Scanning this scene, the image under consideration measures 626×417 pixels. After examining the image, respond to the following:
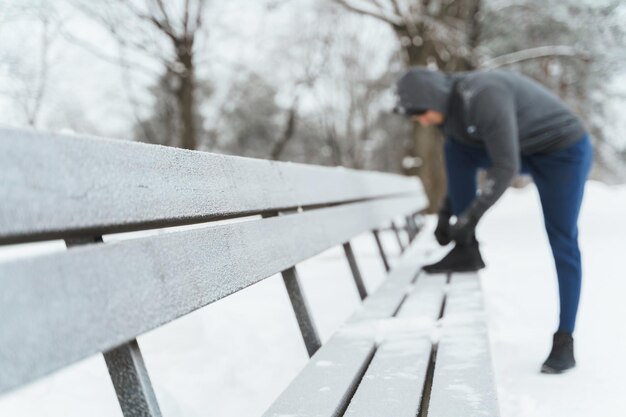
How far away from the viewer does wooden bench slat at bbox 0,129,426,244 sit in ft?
2.85

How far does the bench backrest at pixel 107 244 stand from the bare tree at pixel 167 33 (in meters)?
9.32

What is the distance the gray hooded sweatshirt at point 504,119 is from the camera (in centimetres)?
254

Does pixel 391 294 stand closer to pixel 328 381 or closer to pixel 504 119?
pixel 504 119

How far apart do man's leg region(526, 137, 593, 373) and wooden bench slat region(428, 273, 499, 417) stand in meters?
0.33

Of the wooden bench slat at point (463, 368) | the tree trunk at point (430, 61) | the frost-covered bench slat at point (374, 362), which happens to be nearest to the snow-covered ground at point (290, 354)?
the wooden bench slat at point (463, 368)

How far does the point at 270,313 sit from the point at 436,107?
4.84 ft

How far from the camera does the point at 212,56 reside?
43.7 ft

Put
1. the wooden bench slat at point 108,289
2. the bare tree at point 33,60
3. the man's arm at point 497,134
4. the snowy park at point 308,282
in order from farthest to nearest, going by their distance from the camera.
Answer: the bare tree at point 33,60
the man's arm at point 497,134
the snowy park at point 308,282
the wooden bench slat at point 108,289

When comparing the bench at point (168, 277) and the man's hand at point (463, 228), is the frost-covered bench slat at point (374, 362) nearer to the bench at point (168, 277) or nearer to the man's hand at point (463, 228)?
the bench at point (168, 277)

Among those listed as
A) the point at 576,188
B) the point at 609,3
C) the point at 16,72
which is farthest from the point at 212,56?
the point at 576,188

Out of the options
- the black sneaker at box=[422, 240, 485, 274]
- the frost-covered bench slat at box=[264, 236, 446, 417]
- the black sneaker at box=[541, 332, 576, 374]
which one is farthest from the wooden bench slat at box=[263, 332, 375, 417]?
the black sneaker at box=[422, 240, 485, 274]

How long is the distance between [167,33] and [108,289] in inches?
434

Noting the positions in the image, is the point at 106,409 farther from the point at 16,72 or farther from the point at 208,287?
the point at 16,72

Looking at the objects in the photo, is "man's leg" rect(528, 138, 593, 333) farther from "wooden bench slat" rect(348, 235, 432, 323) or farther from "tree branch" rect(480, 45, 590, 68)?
"tree branch" rect(480, 45, 590, 68)
